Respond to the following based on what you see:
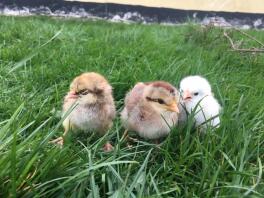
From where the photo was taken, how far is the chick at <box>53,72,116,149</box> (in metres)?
2.56

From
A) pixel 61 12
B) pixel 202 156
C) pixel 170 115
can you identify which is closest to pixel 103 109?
pixel 170 115

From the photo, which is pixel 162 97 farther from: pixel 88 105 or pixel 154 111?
pixel 88 105

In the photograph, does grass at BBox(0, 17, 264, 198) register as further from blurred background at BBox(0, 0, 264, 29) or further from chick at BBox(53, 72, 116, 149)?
blurred background at BBox(0, 0, 264, 29)

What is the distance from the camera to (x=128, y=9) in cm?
743

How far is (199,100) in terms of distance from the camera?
8.69 ft

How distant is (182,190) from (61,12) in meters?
5.25

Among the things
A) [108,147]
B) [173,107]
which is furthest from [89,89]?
[173,107]

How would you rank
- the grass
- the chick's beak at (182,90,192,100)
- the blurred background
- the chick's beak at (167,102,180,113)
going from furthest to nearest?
1. the blurred background
2. the chick's beak at (182,90,192,100)
3. the chick's beak at (167,102,180,113)
4. the grass

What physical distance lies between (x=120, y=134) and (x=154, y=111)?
300 millimetres

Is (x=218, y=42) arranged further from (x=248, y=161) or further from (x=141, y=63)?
(x=248, y=161)

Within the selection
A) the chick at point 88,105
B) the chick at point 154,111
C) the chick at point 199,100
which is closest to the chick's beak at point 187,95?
the chick at point 199,100

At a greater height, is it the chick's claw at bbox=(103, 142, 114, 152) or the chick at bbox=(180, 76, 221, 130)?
the chick at bbox=(180, 76, 221, 130)

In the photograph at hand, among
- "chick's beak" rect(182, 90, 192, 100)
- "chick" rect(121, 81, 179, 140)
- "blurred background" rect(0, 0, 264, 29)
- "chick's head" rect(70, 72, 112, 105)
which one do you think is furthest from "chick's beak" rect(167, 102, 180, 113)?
"blurred background" rect(0, 0, 264, 29)

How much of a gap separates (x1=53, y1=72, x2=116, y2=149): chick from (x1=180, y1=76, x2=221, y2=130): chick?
41 cm
